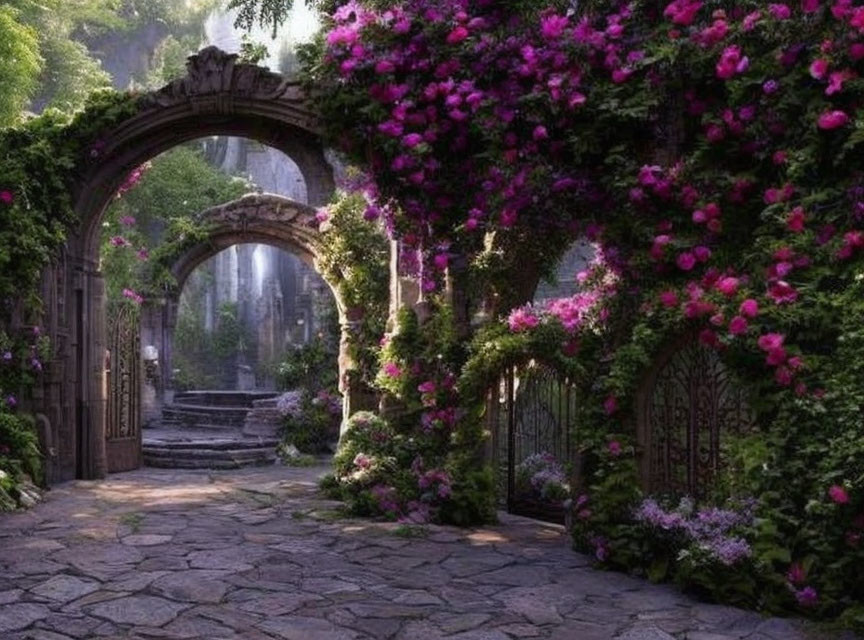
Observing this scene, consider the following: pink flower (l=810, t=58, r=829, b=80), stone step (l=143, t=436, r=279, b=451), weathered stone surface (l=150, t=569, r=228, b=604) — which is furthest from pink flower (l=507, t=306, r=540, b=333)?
stone step (l=143, t=436, r=279, b=451)

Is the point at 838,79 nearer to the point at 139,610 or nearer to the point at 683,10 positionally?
the point at 683,10

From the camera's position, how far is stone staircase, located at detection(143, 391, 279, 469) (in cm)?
1285

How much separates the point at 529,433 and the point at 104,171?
18.2 feet

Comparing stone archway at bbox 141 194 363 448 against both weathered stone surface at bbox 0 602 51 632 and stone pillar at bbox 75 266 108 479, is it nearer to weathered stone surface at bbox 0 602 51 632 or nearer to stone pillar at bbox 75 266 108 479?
stone pillar at bbox 75 266 108 479

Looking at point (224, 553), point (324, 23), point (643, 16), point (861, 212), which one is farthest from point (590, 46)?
point (224, 553)

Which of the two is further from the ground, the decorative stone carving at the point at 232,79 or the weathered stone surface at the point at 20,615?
the decorative stone carving at the point at 232,79

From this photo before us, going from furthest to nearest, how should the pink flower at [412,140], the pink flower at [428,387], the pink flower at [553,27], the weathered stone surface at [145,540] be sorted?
the pink flower at [428,387], the pink flower at [412,140], the pink flower at [553,27], the weathered stone surface at [145,540]

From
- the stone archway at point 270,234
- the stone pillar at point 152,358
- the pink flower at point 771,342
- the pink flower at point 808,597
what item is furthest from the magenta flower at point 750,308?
the stone pillar at point 152,358

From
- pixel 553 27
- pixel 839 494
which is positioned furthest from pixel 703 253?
pixel 553 27

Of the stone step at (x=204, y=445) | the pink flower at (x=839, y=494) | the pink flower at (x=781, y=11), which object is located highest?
the pink flower at (x=781, y=11)

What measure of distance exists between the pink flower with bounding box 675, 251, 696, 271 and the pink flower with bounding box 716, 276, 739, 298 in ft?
1.48

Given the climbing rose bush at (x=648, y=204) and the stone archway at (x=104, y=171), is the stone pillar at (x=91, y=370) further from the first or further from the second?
the climbing rose bush at (x=648, y=204)

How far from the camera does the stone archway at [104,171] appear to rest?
30.7ft

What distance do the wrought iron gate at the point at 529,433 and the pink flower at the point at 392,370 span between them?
0.97 m
